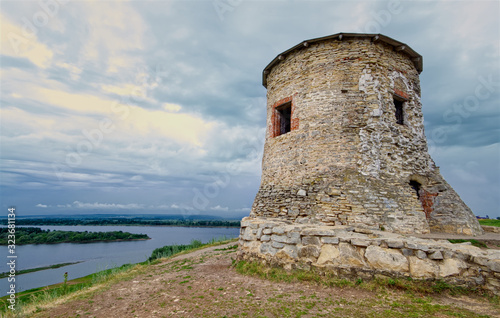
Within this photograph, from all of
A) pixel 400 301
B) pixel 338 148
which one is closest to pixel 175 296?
pixel 400 301

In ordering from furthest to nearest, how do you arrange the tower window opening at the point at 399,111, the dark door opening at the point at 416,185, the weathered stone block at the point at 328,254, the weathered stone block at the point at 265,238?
the tower window opening at the point at 399,111
the dark door opening at the point at 416,185
the weathered stone block at the point at 265,238
the weathered stone block at the point at 328,254

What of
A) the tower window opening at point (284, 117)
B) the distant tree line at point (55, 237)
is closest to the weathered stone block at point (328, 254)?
the tower window opening at point (284, 117)

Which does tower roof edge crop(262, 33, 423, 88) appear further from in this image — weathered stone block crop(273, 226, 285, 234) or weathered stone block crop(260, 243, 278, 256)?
weathered stone block crop(260, 243, 278, 256)

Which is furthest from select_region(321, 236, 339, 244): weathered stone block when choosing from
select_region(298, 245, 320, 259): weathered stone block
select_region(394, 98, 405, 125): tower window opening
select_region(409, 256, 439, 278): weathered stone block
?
select_region(394, 98, 405, 125): tower window opening

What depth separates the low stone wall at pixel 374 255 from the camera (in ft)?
14.2

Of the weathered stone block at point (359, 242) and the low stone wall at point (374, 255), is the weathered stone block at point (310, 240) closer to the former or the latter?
the low stone wall at point (374, 255)

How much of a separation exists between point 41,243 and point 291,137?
4238cm

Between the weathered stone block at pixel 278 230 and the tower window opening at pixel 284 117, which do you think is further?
the tower window opening at pixel 284 117

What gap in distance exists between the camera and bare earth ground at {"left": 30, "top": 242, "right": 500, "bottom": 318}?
382 centimetres

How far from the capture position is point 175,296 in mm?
4879

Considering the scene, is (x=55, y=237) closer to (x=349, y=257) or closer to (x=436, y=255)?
(x=349, y=257)

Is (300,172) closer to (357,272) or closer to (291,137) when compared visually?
(291,137)

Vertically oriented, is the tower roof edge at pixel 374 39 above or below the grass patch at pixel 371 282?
above

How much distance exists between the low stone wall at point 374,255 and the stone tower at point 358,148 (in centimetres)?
169
